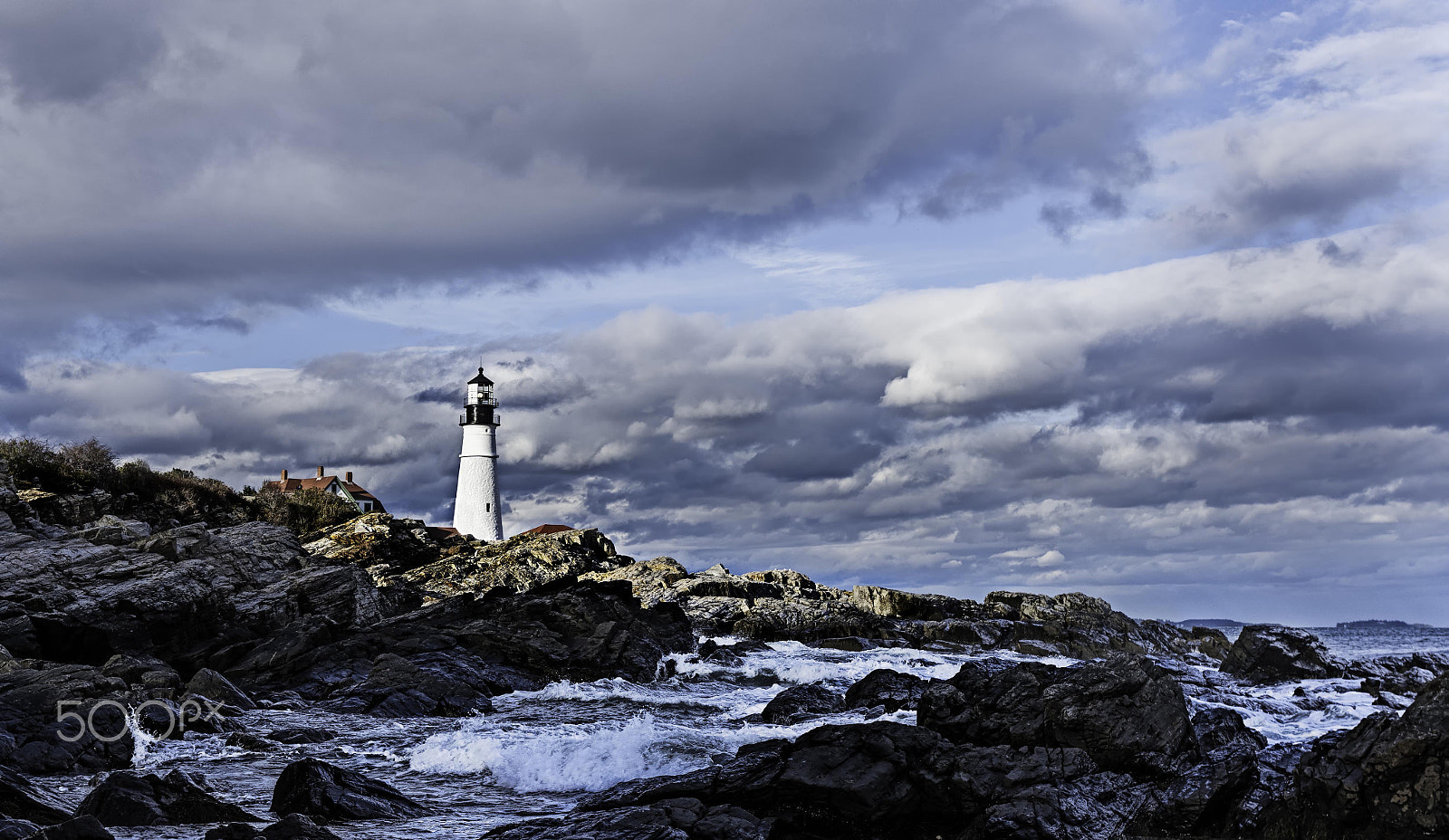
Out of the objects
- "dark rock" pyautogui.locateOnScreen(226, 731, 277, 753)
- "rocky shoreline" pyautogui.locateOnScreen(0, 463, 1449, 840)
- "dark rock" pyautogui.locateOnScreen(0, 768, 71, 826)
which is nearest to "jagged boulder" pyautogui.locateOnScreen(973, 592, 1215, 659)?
"rocky shoreline" pyautogui.locateOnScreen(0, 463, 1449, 840)

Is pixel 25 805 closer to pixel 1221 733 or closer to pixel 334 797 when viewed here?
pixel 334 797

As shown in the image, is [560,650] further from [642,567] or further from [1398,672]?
[1398,672]

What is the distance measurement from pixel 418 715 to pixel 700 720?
623 centimetres

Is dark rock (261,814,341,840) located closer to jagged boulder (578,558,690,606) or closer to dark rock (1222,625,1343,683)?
dark rock (1222,625,1343,683)

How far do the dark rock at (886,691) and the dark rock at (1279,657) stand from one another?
54.4 feet

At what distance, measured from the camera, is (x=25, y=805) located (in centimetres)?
1059

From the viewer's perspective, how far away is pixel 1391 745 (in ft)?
34.4

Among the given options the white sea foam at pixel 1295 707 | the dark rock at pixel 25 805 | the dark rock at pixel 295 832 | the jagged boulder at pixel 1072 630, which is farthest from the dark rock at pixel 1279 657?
the dark rock at pixel 25 805

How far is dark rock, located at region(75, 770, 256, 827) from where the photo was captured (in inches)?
432

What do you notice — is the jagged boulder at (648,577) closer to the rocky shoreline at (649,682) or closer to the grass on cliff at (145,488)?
the rocky shoreline at (649,682)

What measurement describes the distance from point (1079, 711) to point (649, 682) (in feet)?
55.0

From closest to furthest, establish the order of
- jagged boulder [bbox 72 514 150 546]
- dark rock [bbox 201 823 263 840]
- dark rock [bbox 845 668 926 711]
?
1. dark rock [bbox 201 823 263 840]
2. dark rock [bbox 845 668 926 711]
3. jagged boulder [bbox 72 514 150 546]

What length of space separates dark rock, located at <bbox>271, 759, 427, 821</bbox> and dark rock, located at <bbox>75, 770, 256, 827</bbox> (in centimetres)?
53

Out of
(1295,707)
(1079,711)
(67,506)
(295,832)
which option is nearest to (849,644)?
(1295,707)
